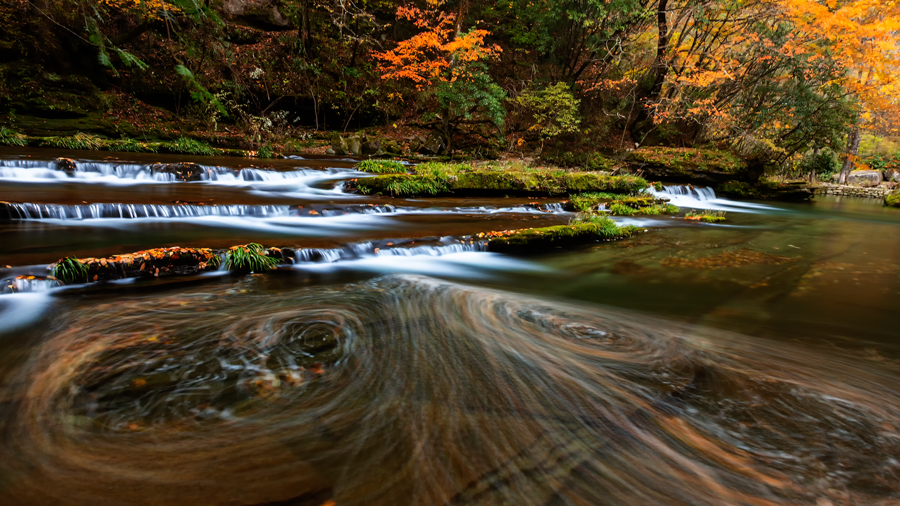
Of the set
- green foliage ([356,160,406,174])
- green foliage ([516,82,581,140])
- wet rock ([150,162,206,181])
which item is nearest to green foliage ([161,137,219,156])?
wet rock ([150,162,206,181])

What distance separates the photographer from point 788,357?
2.93m

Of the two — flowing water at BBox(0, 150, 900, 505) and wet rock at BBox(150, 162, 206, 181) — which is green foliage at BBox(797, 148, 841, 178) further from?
wet rock at BBox(150, 162, 206, 181)

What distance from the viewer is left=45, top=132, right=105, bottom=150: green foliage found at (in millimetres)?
11062

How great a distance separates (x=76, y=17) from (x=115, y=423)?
1914 cm

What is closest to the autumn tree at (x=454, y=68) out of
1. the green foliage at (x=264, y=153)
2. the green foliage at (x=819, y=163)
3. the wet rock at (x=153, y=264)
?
the green foliage at (x=264, y=153)

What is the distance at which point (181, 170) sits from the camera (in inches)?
347

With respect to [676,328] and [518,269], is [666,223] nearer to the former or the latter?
[518,269]

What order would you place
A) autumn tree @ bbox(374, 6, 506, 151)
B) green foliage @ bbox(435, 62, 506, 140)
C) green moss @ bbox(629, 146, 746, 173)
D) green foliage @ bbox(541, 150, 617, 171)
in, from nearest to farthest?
1. autumn tree @ bbox(374, 6, 506, 151)
2. green foliage @ bbox(435, 62, 506, 140)
3. green moss @ bbox(629, 146, 746, 173)
4. green foliage @ bbox(541, 150, 617, 171)

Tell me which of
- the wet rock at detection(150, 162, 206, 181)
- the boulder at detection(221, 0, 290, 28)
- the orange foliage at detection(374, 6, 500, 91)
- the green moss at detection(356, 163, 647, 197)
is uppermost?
the boulder at detection(221, 0, 290, 28)

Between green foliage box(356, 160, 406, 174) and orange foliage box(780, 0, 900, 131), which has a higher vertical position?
orange foliage box(780, 0, 900, 131)

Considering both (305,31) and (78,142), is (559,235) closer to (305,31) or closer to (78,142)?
(78,142)

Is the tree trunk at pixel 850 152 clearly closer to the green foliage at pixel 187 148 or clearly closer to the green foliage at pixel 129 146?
the green foliage at pixel 187 148

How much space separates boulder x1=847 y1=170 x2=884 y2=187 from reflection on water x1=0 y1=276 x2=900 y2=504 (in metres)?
35.3

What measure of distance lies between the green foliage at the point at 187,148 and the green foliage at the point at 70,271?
34.4ft
